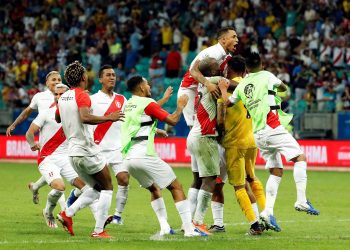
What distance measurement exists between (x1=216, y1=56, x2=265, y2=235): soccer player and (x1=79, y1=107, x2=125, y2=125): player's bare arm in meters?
1.65

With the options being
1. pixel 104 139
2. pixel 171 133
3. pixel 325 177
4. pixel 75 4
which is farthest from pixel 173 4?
pixel 104 139

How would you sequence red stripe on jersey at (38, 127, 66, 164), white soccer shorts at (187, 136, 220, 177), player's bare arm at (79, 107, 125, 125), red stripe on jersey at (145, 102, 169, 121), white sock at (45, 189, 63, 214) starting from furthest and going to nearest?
red stripe on jersey at (38, 127, 66, 164)
white sock at (45, 189, 63, 214)
white soccer shorts at (187, 136, 220, 177)
red stripe on jersey at (145, 102, 169, 121)
player's bare arm at (79, 107, 125, 125)

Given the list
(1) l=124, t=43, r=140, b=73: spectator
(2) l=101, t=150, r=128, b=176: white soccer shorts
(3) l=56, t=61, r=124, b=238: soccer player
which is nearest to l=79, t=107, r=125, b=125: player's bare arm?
(3) l=56, t=61, r=124, b=238: soccer player

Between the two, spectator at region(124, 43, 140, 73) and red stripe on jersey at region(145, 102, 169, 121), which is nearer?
red stripe on jersey at region(145, 102, 169, 121)

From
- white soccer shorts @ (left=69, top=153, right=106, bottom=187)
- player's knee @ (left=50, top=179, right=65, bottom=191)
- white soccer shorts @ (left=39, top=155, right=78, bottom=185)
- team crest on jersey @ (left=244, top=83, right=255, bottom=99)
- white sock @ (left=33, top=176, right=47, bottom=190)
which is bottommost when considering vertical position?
white sock @ (left=33, top=176, right=47, bottom=190)

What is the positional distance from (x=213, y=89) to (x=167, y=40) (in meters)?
22.4

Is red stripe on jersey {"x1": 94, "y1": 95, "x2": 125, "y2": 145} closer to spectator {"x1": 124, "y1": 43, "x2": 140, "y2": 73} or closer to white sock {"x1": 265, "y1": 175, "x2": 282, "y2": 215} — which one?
white sock {"x1": 265, "y1": 175, "x2": 282, "y2": 215}

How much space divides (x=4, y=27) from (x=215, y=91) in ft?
94.4

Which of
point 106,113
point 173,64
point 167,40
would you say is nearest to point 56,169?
point 106,113

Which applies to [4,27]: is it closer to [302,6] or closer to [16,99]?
[16,99]

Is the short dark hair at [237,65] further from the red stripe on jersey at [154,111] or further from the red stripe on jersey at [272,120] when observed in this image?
the red stripe on jersey at [154,111]

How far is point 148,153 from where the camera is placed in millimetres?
13539

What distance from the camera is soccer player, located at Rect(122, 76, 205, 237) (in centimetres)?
1343

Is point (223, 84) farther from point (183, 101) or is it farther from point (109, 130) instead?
point (109, 130)
